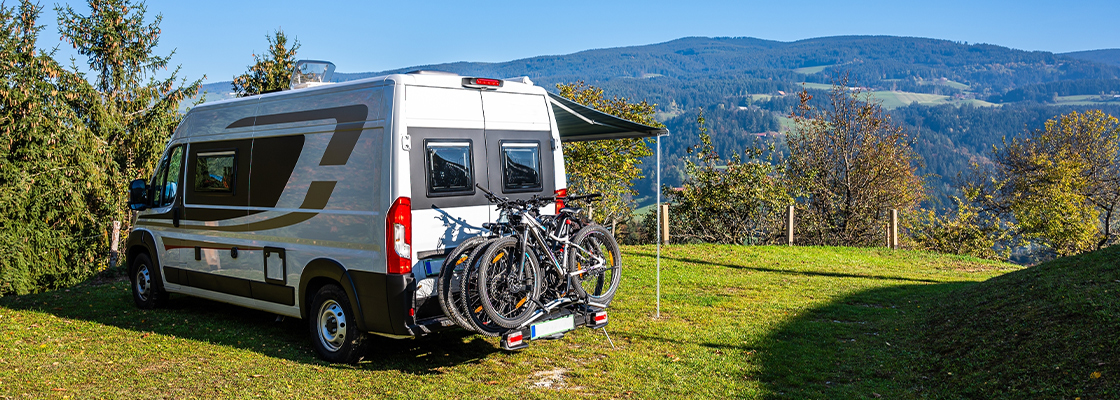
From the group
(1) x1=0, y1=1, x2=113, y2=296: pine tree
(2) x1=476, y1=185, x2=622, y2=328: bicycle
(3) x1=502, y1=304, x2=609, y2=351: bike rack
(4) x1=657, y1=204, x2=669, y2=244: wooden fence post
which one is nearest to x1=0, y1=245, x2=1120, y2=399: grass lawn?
(3) x1=502, y1=304, x2=609, y2=351: bike rack

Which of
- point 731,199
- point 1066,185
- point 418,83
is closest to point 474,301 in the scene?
point 418,83

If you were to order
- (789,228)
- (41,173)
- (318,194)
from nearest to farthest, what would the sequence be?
1. (318,194)
2. (789,228)
3. (41,173)

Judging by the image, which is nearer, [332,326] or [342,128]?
[342,128]

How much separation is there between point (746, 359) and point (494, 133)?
2905 mm

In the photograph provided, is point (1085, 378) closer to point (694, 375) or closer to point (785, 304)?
point (694, 375)

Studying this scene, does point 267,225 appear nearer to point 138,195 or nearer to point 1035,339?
point 138,195

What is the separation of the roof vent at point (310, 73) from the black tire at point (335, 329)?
2.19 meters

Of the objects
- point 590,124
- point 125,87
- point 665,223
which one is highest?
point 125,87

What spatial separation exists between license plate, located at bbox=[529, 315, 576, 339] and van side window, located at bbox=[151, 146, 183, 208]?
4.60 m

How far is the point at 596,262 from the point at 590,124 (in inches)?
105

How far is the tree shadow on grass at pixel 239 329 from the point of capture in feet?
20.7

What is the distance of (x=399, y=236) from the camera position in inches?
212

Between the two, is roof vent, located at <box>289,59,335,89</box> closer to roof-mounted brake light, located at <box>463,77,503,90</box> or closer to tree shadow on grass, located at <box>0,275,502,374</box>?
roof-mounted brake light, located at <box>463,77,503,90</box>

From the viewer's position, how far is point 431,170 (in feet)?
18.6
